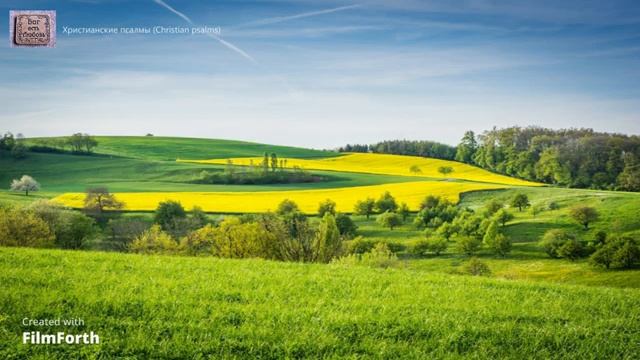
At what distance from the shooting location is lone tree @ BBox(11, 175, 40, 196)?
16741 mm

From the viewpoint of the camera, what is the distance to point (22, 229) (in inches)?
765

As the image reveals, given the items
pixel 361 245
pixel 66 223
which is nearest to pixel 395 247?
pixel 361 245

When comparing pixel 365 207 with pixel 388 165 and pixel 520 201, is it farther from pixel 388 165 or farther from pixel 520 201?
pixel 520 201

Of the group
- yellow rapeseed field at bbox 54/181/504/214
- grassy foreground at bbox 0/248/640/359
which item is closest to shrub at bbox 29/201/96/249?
yellow rapeseed field at bbox 54/181/504/214

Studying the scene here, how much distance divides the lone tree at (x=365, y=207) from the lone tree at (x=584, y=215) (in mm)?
7062

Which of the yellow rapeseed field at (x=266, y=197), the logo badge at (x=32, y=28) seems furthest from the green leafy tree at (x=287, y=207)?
the logo badge at (x=32, y=28)

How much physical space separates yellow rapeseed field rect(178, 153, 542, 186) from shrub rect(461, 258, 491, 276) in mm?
4737

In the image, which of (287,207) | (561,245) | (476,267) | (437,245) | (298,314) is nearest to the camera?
(298,314)

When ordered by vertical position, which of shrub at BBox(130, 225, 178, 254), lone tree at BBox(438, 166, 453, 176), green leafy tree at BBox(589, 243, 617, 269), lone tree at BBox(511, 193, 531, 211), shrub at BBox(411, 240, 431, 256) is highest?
lone tree at BBox(438, 166, 453, 176)

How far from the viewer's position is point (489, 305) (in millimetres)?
6727

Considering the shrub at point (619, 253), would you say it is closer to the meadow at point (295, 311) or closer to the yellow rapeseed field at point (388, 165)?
the yellow rapeseed field at point (388, 165)

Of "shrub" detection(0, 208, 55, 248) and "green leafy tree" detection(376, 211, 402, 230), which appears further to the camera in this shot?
"green leafy tree" detection(376, 211, 402, 230)

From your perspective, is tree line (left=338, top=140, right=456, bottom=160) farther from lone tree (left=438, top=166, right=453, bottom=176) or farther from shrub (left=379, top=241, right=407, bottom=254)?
shrub (left=379, top=241, right=407, bottom=254)

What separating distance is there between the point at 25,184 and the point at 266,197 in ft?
25.5
